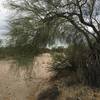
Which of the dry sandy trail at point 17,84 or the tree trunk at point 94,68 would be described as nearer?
the dry sandy trail at point 17,84

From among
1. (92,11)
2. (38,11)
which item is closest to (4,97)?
(38,11)

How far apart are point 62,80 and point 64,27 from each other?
3308 millimetres

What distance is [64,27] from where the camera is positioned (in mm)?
22094

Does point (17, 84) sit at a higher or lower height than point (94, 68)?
lower

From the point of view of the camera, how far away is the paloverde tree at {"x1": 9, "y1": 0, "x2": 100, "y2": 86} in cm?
2102

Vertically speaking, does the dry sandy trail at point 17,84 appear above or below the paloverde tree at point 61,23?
below

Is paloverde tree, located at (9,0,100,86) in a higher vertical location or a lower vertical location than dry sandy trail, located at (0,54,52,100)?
higher

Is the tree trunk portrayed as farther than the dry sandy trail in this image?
Yes

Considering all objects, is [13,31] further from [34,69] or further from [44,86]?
[34,69]

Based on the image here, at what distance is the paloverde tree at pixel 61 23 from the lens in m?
21.0

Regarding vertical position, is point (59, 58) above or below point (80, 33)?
below

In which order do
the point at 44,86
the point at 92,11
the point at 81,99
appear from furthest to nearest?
the point at 92,11 → the point at 44,86 → the point at 81,99

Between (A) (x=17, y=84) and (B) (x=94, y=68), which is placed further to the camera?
(A) (x=17, y=84)

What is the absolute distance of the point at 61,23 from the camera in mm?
21703
